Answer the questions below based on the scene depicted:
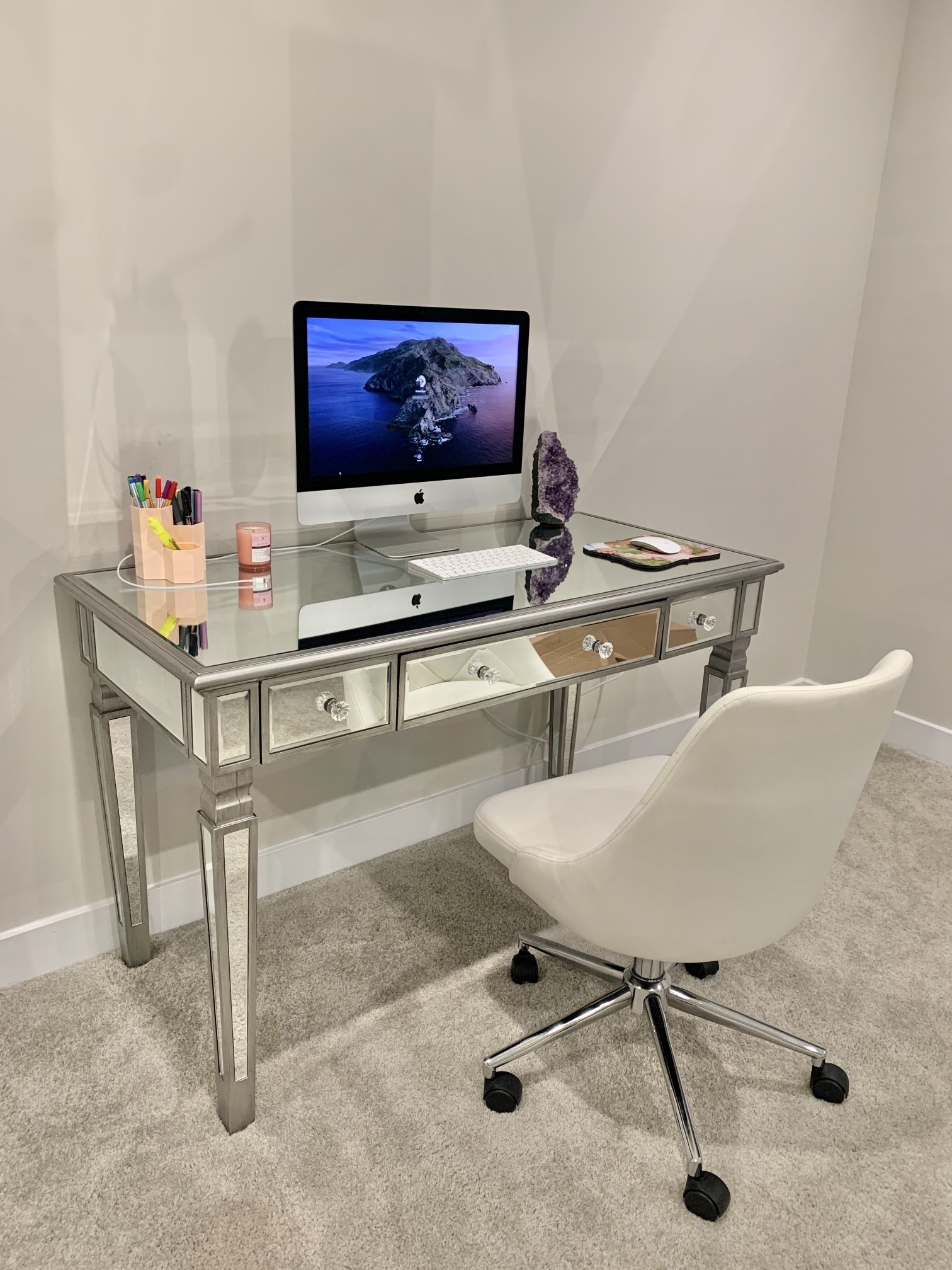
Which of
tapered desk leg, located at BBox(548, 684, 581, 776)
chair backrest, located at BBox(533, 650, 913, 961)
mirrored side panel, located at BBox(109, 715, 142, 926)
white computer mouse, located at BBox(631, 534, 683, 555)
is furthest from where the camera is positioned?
tapered desk leg, located at BBox(548, 684, 581, 776)

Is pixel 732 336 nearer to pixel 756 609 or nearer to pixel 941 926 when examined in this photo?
pixel 756 609

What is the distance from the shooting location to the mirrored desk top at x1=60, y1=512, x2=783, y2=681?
56.8 inches

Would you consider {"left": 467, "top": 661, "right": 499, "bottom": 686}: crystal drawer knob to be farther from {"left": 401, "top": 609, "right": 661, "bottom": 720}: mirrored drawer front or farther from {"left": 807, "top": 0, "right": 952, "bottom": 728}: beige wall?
{"left": 807, "top": 0, "right": 952, "bottom": 728}: beige wall

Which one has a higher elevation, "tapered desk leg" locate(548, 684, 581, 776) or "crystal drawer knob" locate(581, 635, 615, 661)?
"crystal drawer knob" locate(581, 635, 615, 661)

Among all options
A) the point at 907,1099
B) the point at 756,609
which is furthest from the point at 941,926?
the point at 756,609

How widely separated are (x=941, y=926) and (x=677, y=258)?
1743 millimetres

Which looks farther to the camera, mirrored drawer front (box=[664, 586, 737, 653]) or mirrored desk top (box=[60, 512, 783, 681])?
mirrored drawer front (box=[664, 586, 737, 653])

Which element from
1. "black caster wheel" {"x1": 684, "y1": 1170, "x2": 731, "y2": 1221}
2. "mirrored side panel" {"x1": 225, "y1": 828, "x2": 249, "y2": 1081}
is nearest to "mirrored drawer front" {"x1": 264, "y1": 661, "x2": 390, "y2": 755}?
"mirrored side panel" {"x1": 225, "y1": 828, "x2": 249, "y2": 1081}

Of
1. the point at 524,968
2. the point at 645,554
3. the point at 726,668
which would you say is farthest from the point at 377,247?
the point at 524,968

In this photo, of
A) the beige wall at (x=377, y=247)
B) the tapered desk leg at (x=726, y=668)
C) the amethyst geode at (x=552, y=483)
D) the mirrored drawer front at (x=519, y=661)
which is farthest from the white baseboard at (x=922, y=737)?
the mirrored drawer front at (x=519, y=661)

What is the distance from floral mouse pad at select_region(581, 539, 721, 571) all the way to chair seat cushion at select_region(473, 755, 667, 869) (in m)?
0.41

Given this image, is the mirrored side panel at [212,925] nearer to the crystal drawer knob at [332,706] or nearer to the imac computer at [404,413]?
the crystal drawer knob at [332,706]

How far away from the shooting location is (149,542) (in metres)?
1.65

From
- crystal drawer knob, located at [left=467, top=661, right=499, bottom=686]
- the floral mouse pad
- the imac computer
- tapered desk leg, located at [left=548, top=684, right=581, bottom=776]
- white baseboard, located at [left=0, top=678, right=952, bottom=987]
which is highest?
the imac computer
